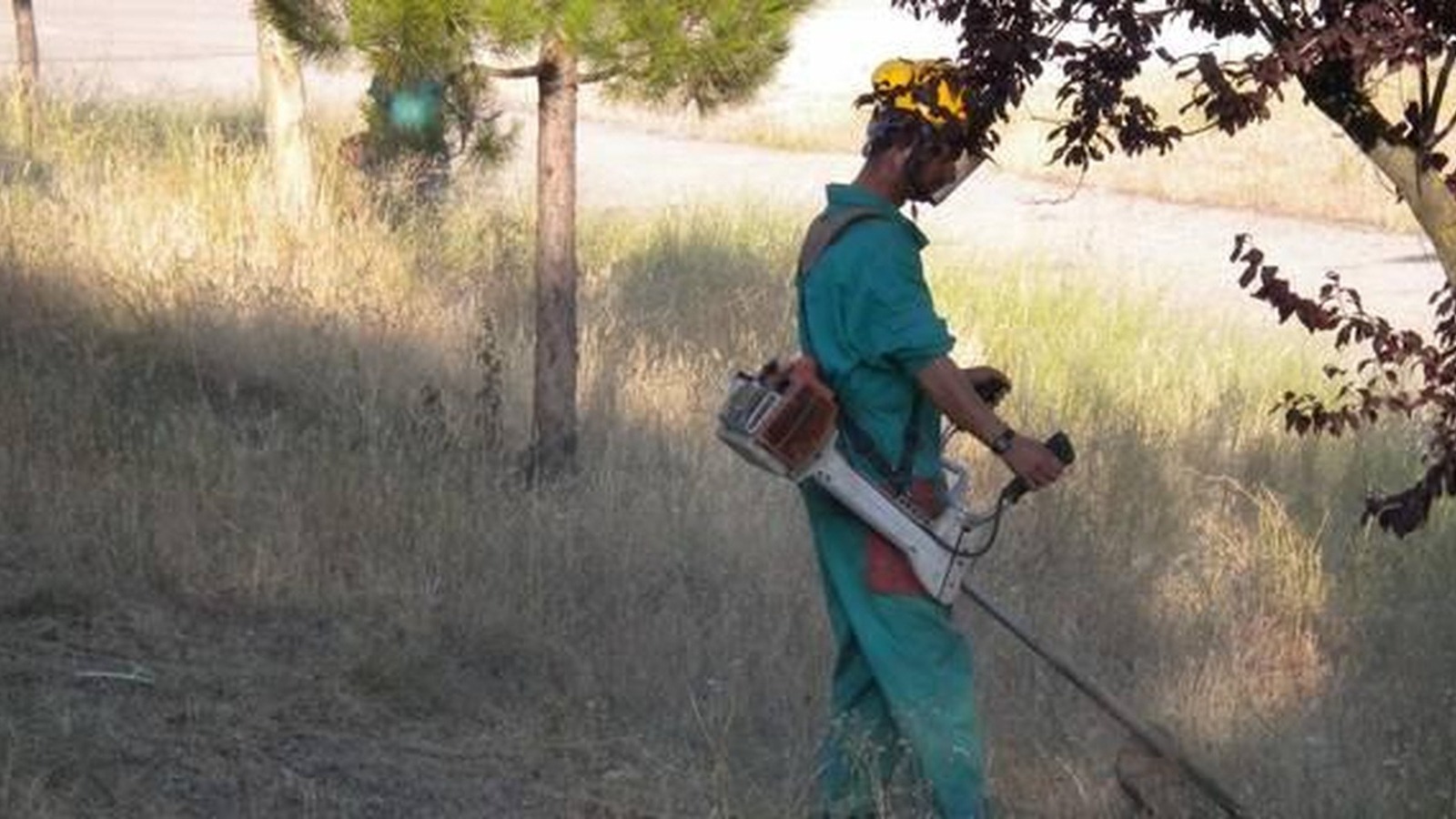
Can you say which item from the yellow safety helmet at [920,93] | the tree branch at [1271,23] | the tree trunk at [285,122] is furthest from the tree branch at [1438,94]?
the tree trunk at [285,122]

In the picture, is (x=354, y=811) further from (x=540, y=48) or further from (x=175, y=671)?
(x=540, y=48)

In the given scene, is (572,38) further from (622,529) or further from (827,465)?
(827,465)

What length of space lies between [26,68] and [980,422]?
12.8m

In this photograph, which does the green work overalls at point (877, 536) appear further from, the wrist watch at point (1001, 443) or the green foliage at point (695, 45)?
the green foliage at point (695, 45)

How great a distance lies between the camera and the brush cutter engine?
5340mm

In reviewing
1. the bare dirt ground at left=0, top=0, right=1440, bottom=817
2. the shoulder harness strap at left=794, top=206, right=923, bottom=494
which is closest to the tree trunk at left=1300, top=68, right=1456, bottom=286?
the shoulder harness strap at left=794, top=206, right=923, bottom=494

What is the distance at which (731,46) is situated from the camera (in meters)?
8.55

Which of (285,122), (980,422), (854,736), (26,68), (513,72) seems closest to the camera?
(980,422)

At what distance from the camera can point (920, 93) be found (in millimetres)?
4902

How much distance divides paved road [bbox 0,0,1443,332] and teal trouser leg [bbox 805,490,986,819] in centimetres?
398

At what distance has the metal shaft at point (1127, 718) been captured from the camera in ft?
18.5

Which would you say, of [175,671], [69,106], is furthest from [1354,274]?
[175,671]

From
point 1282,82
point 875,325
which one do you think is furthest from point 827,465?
point 1282,82

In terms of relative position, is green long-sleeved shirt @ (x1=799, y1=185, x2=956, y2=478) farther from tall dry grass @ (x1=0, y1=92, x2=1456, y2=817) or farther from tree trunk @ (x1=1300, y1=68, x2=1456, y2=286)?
tree trunk @ (x1=1300, y1=68, x2=1456, y2=286)
